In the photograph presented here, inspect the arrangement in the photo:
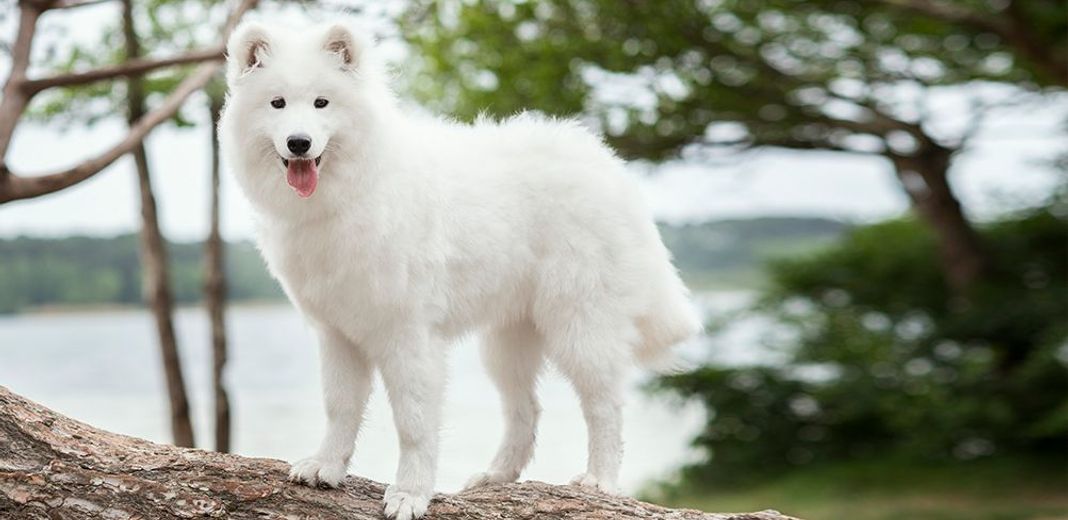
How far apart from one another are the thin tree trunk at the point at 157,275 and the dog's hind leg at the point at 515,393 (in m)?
3.20

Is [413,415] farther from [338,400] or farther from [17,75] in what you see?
[17,75]

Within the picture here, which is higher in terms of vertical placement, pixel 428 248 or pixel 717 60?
pixel 717 60

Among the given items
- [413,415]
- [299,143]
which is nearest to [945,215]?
[413,415]

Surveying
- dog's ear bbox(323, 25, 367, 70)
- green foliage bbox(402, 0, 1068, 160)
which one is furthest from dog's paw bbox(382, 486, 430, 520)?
green foliage bbox(402, 0, 1068, 160)

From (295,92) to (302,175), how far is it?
9.1 inches

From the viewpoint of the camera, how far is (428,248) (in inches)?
147

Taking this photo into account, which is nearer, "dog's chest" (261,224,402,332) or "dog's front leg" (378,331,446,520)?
"dog's chest" (261,224,402,332)

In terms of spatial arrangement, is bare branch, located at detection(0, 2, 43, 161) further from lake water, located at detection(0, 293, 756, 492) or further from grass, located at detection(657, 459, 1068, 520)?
grass, located at detection(657, 459, 1068, 520)

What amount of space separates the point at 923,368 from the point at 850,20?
12.8 feet

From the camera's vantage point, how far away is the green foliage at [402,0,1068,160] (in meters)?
9.98

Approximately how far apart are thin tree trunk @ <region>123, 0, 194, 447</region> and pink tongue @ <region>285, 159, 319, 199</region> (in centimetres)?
391

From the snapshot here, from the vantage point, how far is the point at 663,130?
11.5 meters

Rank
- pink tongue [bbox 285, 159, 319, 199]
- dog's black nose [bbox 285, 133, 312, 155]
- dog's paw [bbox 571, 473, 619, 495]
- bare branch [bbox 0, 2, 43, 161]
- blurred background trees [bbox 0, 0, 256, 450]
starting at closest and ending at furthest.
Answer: dog's black nose [bbox 285, 133, 312, 155] < pink tongue [bbox 285, 159, 319, 199] < dog's paw [bbox 571, 473, 619, 495] < bare branch [bbox 0, 2, 43, 161] < blurred background trees [bbox 0, 0, 256, 450]

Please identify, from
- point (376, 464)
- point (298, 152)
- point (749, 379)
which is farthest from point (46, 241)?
point (298, 152)
